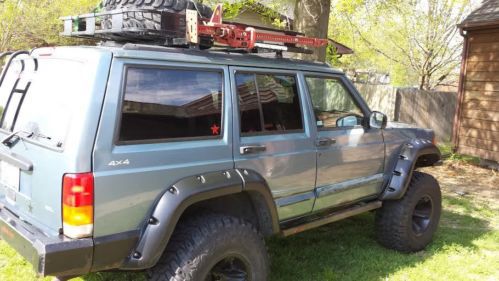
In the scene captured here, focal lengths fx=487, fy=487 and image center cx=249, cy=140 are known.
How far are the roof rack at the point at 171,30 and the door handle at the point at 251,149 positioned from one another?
2.57 feet

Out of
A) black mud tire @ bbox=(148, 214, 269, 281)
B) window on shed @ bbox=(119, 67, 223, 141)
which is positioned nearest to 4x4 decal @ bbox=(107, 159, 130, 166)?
window on shed @ bbox=(119, 67, 223, 141)

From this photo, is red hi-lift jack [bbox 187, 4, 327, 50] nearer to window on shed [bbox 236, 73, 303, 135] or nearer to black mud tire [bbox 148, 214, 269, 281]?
window on shed [bbox 236, 73, 303, 135]

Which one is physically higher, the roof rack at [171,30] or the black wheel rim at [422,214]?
the roof rack at [171,30]

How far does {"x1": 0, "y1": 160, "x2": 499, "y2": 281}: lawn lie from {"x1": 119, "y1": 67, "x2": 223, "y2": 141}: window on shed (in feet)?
5.17

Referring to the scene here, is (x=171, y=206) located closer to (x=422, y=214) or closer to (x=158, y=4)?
(x=158, y=4)

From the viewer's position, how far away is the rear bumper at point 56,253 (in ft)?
8.47

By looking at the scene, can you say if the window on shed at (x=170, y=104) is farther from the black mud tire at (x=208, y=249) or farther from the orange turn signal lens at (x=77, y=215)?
the black mud tire at (x=208, y=249)

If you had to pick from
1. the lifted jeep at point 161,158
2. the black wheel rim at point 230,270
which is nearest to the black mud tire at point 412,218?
the lifted jeep at point 161,158

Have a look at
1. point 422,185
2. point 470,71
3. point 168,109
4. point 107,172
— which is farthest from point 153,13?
point 470,71

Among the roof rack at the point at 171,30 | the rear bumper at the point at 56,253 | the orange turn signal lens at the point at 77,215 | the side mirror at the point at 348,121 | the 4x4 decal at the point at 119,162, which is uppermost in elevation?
the roof rack at the point at 171,30

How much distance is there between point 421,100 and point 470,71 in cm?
429

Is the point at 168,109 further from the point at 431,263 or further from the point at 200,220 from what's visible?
the point at 431,263

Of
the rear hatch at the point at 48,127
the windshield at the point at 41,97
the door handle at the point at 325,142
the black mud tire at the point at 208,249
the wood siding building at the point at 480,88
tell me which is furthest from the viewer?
the wood siding building at the point at 480,88

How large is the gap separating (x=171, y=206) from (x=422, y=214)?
128 inches
